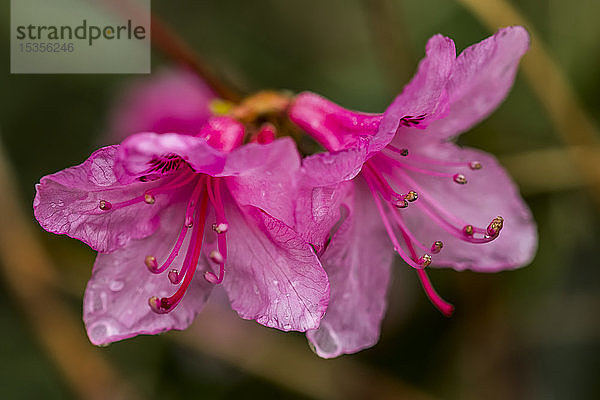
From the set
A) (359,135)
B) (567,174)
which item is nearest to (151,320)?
(359,135)

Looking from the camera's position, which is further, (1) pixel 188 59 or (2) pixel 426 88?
(1) pixel 188 59

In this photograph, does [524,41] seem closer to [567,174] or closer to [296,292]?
[296,292]

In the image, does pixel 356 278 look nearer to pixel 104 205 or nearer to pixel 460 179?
pixel 460 179

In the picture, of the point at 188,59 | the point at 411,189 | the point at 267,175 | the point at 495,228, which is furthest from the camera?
→ the point at 188,59

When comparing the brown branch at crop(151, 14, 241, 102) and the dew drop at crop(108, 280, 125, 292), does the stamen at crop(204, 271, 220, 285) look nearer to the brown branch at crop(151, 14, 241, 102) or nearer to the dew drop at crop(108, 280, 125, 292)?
the dew drop at crop(108, 280, 125, 292)

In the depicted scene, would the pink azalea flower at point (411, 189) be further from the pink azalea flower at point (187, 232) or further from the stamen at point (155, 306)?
the stamen at point (155, 306)

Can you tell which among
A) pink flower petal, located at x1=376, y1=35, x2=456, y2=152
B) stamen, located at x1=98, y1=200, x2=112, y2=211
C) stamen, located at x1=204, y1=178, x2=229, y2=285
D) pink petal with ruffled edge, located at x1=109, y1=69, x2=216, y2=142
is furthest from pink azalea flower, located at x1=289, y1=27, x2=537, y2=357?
pink petal with ruffled edge, located at x1=109, y1=69, x2=216, y2=142

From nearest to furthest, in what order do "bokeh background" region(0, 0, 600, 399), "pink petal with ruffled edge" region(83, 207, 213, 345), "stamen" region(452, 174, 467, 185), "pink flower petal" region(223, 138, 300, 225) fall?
"pink flower petal" region(223, 138, 300, 225), "pink petal with ruffled edge" region(83, 207, 213, 345), "stamen" region(452, 174, 467, 185), "bokeh background" region(0, 0, 600, 399)

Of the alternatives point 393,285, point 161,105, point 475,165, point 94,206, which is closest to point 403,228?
point 475,165
